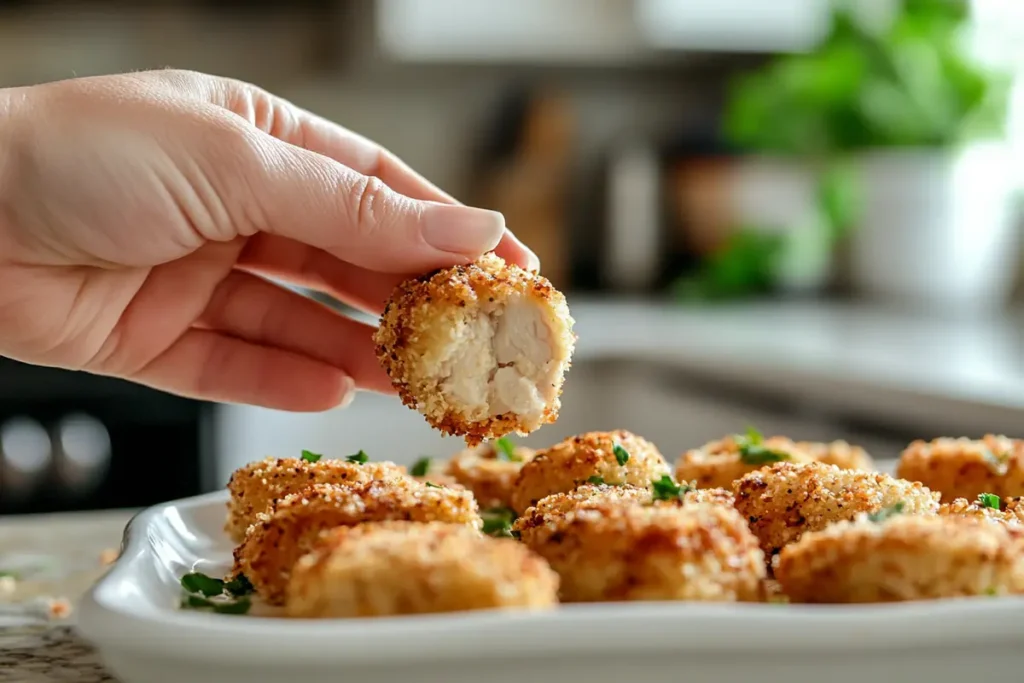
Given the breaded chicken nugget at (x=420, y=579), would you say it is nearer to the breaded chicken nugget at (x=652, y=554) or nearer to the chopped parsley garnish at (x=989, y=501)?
the breaded chicken nugget at (x=652, y=554)

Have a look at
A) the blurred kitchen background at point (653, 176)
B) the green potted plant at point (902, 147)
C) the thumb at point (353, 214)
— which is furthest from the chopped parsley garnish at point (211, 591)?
the green potted plant at point (902, 147)

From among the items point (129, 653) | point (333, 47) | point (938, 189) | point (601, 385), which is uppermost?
point (333, 47)

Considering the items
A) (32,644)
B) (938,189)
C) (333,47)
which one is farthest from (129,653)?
(333,47)

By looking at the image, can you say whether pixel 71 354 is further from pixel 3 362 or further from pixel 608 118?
pixel 608 118

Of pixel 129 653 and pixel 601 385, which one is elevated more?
pixel 129 653

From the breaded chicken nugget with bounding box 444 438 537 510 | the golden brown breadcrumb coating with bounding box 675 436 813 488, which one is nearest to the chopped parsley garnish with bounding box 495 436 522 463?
the breaded chicken nugget with bounding box 444 438 537 510

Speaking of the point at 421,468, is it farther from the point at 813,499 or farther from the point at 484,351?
the point at 813,499

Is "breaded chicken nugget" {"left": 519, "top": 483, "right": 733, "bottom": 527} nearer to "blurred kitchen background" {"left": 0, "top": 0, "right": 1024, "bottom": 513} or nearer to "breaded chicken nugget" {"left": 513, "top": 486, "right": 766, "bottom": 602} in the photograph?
"breaded chicken nugget" {"left": 513, "top": 486, "right": 766, "bottom": 602}

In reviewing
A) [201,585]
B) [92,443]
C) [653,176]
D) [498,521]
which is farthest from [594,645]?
[653,176]
